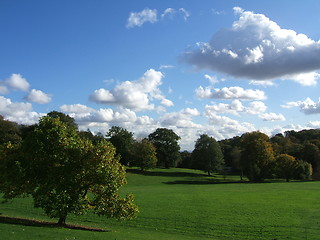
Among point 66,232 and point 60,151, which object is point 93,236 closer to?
point 66,232

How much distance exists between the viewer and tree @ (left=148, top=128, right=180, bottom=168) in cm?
13225

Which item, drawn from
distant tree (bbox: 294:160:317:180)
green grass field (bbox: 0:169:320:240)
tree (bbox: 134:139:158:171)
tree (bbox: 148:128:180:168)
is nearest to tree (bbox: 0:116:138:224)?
green grass field (bbox: 0:169:320:240)

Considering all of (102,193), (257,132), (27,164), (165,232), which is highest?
(257,132)

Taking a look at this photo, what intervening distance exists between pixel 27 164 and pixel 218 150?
320 ft

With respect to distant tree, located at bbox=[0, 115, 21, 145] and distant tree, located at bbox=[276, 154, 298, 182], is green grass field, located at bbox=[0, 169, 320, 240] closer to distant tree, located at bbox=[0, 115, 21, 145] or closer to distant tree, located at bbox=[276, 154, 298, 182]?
distant tree, located at bbox=[276, 154, 298, 182]

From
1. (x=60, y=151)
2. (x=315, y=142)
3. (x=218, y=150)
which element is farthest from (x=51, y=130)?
(x=315, y=142)

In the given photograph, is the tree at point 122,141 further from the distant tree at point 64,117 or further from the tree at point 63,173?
the tree at point 63,173

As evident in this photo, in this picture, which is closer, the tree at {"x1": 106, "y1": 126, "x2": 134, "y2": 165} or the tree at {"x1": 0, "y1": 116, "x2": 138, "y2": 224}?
the tree at {"x1": 0, "y1": 116, "x2": 138, "y2": 224}

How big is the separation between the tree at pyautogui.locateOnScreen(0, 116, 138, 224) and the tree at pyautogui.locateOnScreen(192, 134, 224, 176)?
92.3 meters

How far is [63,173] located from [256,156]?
82.4 m

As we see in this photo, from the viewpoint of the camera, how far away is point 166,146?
134125 mm

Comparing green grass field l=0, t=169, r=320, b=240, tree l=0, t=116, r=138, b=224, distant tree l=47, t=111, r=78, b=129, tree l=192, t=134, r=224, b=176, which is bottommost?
green grass field l=0, t=169, r=320, b=240

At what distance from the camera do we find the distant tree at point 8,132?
94.9 m

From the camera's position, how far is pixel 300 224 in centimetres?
3297
